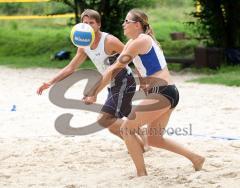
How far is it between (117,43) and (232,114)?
3248mm

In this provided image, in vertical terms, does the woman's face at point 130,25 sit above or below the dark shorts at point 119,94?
above

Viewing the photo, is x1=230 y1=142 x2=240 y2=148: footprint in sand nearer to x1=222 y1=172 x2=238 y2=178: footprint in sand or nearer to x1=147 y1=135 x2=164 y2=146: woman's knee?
x1=222 y1=172 x2=238 y2=178: footprint in sand

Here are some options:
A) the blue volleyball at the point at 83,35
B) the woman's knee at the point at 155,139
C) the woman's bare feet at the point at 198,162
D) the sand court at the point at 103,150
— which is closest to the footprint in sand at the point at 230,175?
the sand court at the point at 103,150

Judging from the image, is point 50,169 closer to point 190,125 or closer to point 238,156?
point 238,156

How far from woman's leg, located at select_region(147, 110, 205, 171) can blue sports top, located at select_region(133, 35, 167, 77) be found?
36 cm

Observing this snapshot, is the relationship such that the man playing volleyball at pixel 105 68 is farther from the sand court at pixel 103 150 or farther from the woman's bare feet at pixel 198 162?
the woman's bare feet at pixel 198 162

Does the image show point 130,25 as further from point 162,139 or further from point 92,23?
point 162,139

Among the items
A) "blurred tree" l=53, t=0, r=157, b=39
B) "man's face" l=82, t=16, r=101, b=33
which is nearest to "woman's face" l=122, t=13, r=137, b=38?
"man's face" l=82, t=16, r=101, b=33

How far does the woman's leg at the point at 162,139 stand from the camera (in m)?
5.13

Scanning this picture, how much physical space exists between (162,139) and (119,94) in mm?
727

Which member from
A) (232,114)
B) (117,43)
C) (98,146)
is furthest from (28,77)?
(117,43)

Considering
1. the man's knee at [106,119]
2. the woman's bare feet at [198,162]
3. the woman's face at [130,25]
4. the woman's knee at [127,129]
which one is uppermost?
the woman's face at [130,25]

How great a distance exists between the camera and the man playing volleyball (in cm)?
559

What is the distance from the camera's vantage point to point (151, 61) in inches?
197
